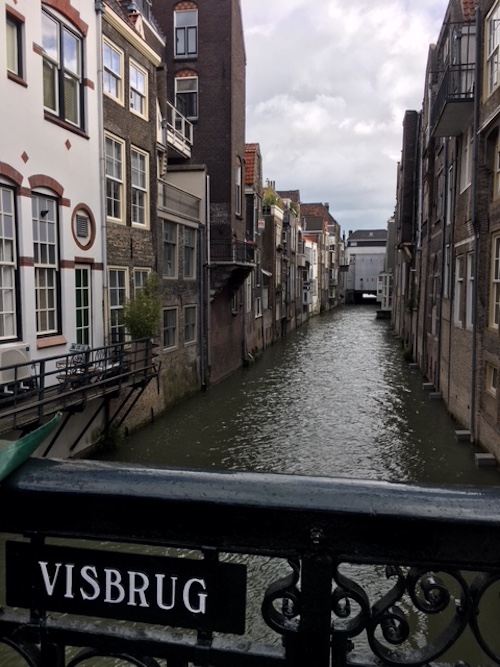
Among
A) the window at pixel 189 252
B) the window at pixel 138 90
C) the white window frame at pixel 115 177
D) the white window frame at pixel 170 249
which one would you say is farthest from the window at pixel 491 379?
the window at pixel 138 90

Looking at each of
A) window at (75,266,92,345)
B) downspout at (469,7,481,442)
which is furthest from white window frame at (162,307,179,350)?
downspout at (469,7,481,442)

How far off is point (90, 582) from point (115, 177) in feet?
47.5

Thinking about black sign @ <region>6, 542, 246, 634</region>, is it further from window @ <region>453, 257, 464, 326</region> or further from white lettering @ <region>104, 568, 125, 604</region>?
window @ <region>453, 257, 464, 326</region>

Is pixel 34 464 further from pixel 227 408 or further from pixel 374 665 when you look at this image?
pixel 227 408

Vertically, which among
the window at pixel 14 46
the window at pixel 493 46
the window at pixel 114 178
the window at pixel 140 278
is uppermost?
the window at pixel 493 46

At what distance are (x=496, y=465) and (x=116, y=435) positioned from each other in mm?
8774

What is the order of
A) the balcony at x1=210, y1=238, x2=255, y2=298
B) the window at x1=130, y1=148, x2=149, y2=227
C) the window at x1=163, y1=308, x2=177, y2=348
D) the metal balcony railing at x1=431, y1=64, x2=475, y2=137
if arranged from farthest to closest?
the balcony at x1=210, y1=238, x2=255, y2=298
the window at x1=163, y1=308, x2=177, y2=348
the window at x1=130, y1=148, x2=149, y2=227
the metal balcony railing at x1=431, y1=64, x2=475, y2=137

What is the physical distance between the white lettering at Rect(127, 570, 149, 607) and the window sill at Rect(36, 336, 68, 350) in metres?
10.8

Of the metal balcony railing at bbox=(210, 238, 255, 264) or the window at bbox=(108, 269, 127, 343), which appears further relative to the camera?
the metal balcony railing at bbox=(210, 238, 255, 264)

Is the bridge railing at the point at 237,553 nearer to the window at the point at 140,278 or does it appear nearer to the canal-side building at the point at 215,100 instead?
the window at the point at 140,278

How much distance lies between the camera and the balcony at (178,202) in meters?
17.8

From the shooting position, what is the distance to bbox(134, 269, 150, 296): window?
16.0 meters

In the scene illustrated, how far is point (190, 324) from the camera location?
20719 millimetres

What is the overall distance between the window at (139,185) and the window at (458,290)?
30.5ft
